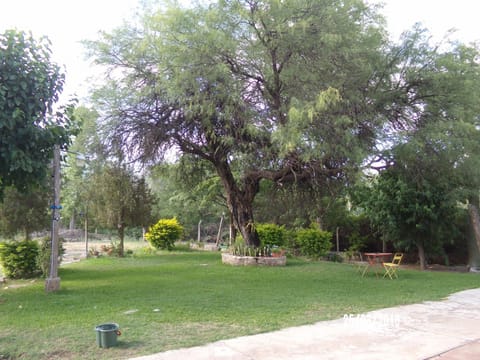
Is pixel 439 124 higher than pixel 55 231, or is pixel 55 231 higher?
pixel 439 124

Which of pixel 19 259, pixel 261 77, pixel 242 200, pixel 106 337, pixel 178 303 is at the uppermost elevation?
pixel 261 77

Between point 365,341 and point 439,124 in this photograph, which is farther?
point 439,124

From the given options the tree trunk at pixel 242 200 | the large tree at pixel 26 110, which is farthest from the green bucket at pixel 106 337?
the tree trunk at pixel 242 200

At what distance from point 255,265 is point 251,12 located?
339 inches

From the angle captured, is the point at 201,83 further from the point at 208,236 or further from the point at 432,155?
the point at 208,236

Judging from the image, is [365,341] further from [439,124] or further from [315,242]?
[315,242]

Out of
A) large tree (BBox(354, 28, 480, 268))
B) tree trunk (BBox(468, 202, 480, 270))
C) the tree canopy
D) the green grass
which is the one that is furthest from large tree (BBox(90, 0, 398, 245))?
tree trunk (BBox(468, 202, 480, 270))

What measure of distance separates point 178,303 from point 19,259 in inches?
287

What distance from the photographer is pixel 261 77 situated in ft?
39.5

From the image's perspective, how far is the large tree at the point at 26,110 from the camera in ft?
25.6

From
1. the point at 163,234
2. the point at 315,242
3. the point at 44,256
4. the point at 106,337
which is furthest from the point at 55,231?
the point at 163,234

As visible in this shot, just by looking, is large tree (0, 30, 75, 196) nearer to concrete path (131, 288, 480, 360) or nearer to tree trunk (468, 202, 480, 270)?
concrete path (131, 288, 480, 360)

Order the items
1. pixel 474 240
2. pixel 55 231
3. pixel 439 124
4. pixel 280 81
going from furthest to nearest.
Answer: pixel 474 240, pixel 280 81, pixel 439 124, pixel 55 231

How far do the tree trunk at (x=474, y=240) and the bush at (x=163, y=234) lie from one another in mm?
14474
